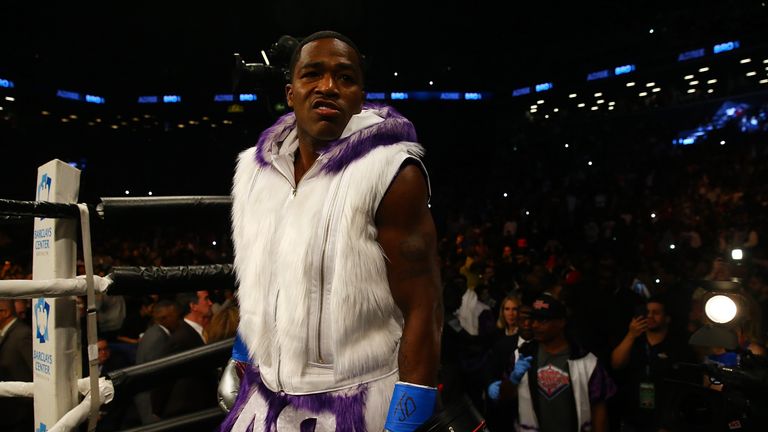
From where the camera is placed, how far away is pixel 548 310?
3836mm

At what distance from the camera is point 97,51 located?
24.0 metres

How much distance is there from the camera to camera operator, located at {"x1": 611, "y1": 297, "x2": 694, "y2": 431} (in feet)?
14.1

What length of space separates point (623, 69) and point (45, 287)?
84.0ft

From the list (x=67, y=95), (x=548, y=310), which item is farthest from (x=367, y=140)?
(x=67, y=95)

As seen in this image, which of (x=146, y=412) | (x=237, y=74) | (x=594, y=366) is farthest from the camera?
(x=146, y=412)

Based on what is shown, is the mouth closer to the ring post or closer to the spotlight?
the ring post

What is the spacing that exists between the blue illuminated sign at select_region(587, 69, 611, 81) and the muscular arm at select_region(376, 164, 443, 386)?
84.1 ft

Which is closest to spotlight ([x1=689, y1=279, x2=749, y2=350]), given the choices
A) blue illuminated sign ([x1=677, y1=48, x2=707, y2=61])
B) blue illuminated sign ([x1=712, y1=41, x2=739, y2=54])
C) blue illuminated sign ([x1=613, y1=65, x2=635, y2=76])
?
blue illuminated sign ([x1=712, y1=41, x2=739, y2=54])

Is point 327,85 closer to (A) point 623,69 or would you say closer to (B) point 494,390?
(B) point 494,390

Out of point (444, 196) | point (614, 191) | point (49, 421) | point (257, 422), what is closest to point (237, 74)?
point (257, 422)

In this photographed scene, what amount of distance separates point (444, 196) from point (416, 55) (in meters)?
8.37

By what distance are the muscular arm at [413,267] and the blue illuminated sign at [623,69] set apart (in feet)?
82.2

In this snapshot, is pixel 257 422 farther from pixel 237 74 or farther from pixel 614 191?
pixel 614 191

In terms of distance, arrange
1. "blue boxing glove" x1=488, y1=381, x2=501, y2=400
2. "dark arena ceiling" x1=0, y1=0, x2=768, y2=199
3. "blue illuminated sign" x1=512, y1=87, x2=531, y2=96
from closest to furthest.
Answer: "blue boxing glove" x1=488, y1=381, x2=501, y2=400, "dark arena ceiling" x1=0, y1=0, x2=768, y2=199, "blue illuminated sign" x1=512, y1=87, x2=531, y2=96
